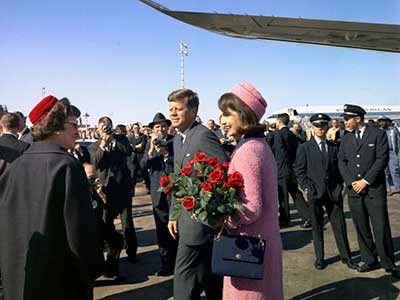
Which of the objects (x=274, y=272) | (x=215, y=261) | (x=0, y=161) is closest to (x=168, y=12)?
(x=215, y=261)

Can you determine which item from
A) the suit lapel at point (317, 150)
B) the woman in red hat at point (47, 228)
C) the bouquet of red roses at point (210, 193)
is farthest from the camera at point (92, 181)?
the suit lapel at point (317, 150)

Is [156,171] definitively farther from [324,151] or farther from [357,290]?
[357,290]

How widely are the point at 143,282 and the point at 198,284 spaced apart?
2072mm

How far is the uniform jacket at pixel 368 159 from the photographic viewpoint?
15.5ft

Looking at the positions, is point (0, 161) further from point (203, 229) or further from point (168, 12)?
point (168, 12)

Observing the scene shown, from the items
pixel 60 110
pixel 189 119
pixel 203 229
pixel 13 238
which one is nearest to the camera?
pixel 13 238

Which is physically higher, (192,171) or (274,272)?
(192,171)

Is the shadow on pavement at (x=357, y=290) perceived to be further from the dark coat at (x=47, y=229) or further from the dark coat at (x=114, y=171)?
the dark coat at (x=47, y=229)

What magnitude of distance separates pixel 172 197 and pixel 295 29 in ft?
4.96

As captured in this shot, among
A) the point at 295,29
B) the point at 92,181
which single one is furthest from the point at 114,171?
the point at 295,29

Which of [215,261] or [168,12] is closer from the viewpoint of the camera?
[168,12]

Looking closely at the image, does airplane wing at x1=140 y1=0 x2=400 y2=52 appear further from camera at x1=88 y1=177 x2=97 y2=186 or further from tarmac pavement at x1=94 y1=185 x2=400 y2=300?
tarmac pavement at x1=94 y1=185 x2=400 y2=300

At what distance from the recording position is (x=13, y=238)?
6.97 feet

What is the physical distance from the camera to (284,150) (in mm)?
8023
